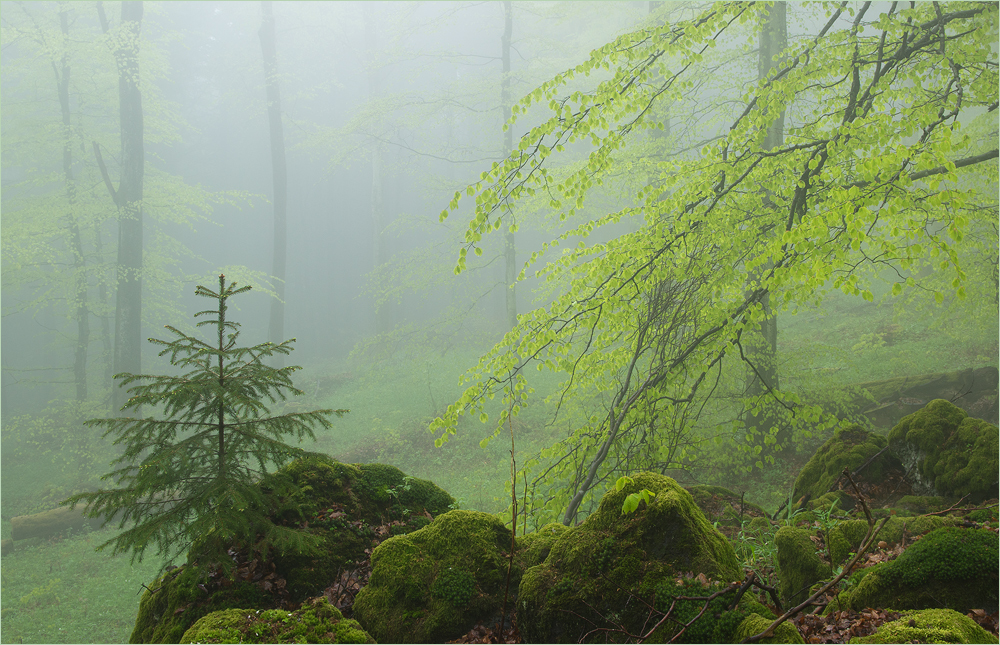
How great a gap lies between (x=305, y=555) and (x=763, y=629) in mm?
2504

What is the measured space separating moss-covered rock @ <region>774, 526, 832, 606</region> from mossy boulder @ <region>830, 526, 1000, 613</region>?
0.49 metres

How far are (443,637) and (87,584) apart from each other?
814cm

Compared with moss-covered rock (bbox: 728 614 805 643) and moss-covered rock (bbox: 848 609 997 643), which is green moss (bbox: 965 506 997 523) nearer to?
moss-covered rock (bbox: 848 609 997 643)

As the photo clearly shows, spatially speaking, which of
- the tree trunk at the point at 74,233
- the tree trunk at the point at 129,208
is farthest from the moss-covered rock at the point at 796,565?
the tree trunk at the point at 74,233

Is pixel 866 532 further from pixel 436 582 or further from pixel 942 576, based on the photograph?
pixel 436 582

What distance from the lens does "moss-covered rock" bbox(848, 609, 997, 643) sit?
6.19ft

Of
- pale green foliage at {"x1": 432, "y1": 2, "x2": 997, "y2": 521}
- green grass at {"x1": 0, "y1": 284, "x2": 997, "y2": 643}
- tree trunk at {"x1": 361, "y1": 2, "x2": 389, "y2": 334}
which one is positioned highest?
tree trunk at {"x1": 361, "y1": 2, "x2": 389, "y2": 334}

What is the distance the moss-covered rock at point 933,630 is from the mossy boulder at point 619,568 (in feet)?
1.94

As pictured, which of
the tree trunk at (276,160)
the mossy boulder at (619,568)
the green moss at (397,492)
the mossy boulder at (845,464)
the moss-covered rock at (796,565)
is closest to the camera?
the mossy boulder at (619,568)

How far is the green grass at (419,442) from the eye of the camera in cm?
713

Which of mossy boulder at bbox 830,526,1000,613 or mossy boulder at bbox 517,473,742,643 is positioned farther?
mossy boulder at bbox 517,473,742,643

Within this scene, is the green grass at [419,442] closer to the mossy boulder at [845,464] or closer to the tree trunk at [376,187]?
the mossy boulder at [845,464]

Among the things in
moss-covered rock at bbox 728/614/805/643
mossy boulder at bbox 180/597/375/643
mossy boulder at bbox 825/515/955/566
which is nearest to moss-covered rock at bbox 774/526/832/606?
mossy boulder at bbox 825/515/955/566

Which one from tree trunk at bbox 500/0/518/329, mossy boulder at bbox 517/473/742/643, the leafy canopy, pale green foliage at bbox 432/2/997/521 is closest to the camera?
mossy boulder at bbox 517/473/742/643
